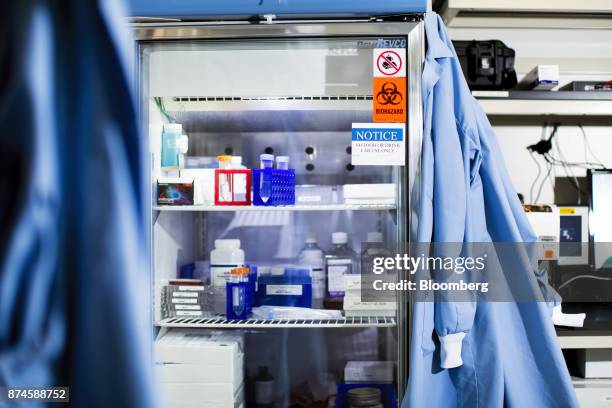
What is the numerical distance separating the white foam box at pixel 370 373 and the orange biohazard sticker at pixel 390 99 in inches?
40.6

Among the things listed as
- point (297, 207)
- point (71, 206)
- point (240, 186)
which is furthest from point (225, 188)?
point (71, 206)

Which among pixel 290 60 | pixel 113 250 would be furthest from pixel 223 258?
pixel 113 250

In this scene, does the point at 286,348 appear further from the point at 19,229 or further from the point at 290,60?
the point at 19,229

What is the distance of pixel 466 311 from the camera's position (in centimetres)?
159

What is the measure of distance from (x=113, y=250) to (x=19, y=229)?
7 centimetres

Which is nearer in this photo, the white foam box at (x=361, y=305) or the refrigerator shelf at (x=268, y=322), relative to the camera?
the refrigerator shelf at (x=268, y=322)

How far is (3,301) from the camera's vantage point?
0.39 metres

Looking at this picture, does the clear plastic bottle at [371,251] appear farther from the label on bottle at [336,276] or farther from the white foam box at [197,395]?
the white foam box at [197,395]

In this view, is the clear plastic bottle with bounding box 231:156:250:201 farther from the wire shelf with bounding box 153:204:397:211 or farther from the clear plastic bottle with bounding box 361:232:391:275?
the clear plastic bottle with bounding box 361:232:391:275

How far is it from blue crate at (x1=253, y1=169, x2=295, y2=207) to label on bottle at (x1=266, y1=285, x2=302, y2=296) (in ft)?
1.13

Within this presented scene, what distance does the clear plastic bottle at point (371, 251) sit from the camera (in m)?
2.11

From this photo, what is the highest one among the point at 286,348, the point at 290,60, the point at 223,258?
the point at 290,60

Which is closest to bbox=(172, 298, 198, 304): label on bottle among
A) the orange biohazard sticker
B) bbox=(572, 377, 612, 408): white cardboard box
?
the orange biohazard sticker

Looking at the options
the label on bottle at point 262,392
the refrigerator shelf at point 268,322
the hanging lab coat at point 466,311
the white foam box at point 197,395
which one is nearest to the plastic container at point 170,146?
the refrigerator shelf at point 268,322
